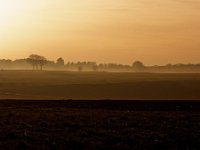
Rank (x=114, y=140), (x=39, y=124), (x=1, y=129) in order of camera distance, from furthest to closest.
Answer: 1. (x=39, y=124)
2. (x=1, y=129)
3. (x=114, y=140)

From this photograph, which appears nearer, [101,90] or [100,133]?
[100,133]

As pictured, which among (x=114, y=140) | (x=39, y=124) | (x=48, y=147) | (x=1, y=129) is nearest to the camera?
(x=48, y=147)

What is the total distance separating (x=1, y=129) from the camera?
1858 cm

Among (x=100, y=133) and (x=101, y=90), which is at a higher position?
(x=100, y=133)

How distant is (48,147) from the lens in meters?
14.4

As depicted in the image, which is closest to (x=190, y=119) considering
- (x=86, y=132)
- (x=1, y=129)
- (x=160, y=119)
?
(x=160, y=119)

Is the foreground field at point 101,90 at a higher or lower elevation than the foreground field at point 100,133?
lower

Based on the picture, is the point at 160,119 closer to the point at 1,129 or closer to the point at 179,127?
the point at 179,127

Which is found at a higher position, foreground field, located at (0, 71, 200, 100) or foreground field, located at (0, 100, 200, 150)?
foreground field, located at (0, 100, 200, 150)

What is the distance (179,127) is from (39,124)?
6954 mm

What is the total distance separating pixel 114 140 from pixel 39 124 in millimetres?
6103

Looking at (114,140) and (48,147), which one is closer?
(48,147)

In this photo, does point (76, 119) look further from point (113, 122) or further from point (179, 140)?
point (179, 140)

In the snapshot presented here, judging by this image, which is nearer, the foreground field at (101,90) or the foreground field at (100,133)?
the foreground field at (100,133)
